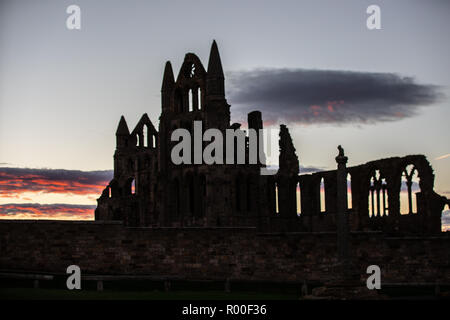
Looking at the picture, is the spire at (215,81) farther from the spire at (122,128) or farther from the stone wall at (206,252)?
the stone wall at (206,252)

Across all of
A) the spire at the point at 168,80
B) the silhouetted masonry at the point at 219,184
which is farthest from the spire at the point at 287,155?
the spire at the point at 168,80

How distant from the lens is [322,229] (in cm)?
5641

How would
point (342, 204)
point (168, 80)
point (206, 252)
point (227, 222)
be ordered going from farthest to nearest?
point (168, 80)
point (227, 222)
point (206, 252)
point (342, 204)

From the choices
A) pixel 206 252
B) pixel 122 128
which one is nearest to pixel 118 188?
pixel 122 128

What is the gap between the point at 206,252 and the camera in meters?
32.8

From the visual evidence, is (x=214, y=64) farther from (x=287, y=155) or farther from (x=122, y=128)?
(x=122, y=128)

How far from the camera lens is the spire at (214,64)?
200 ft

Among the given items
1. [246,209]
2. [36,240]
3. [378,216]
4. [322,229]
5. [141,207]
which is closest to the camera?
[36,240]

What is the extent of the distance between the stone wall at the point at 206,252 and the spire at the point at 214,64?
97.6 feet

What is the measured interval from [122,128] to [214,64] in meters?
24.2

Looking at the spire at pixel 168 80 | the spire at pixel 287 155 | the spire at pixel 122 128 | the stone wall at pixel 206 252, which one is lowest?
the stone wall at pixel 206 252

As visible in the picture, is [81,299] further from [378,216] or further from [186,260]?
[378,216]

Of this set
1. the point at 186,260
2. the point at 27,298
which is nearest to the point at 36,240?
the point at 186,260
